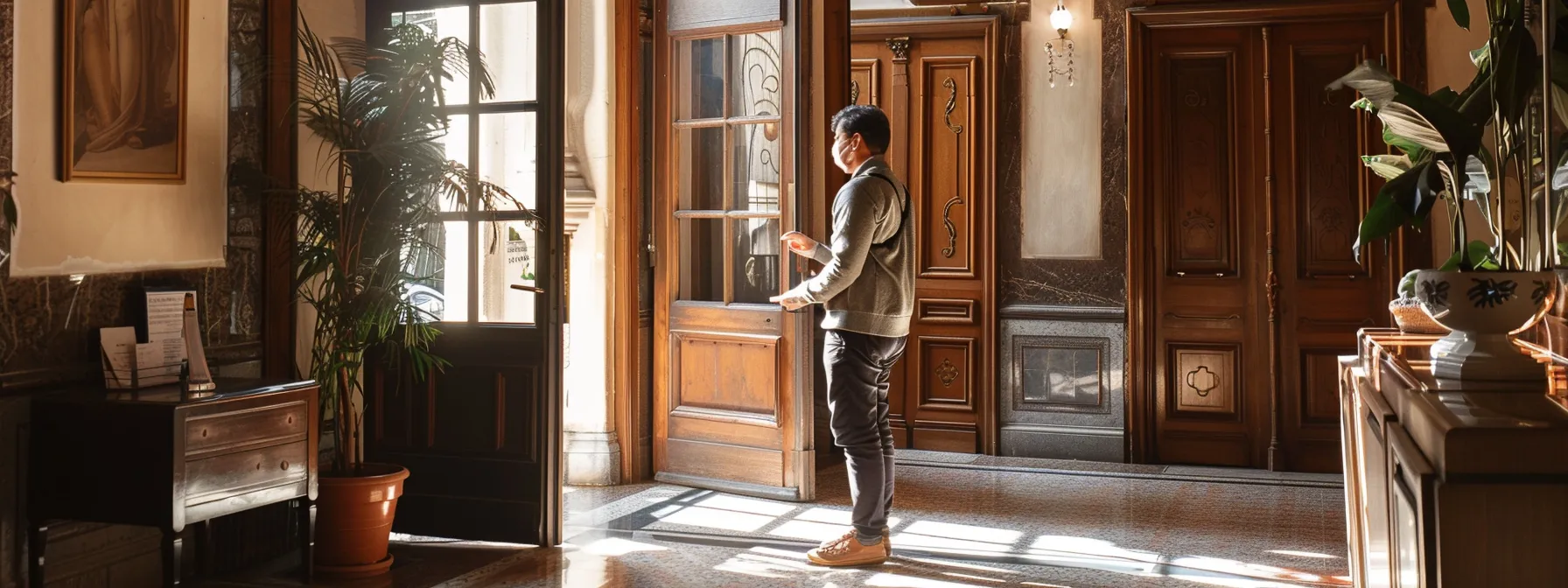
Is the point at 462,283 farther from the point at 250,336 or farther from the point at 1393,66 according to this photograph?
the point at 1393,66

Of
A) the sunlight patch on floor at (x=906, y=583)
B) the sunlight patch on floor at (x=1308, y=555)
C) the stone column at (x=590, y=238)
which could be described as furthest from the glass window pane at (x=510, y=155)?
the sunlight patch on floor at (x=1308, y=555)

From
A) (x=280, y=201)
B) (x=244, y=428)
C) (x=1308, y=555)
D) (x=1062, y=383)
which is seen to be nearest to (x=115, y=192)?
(x=280, y=201)

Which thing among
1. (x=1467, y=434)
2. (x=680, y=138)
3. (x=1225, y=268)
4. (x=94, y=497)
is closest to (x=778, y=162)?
(x=680, y=138)

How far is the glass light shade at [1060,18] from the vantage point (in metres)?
6.52

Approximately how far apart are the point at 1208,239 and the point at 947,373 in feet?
4.82

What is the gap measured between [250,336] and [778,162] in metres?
2.19

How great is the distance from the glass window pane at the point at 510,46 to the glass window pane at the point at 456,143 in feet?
0.42

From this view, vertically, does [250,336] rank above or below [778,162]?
below

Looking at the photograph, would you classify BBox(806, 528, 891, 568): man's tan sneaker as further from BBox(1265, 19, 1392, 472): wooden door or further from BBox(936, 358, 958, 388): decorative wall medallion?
BBox(1265, 19, 1392, 472): wooden door

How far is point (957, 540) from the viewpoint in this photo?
4723 millimetres

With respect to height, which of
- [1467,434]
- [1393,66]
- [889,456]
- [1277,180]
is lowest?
[889,456]

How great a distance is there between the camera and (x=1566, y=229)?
3.51m

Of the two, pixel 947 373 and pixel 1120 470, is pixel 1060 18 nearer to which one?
pixel 947 373

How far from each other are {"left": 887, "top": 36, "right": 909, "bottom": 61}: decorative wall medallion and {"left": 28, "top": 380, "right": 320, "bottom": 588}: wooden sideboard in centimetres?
402
